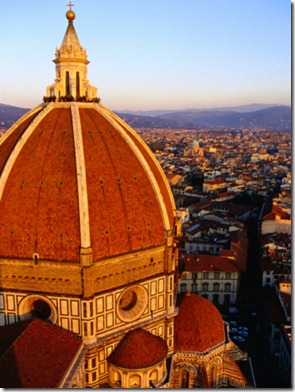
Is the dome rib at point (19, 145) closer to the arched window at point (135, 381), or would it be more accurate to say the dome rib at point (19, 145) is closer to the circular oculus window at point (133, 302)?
the circular oculus window at point (133, 302)

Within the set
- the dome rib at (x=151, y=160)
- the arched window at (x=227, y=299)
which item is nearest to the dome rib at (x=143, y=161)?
the dome rib at (x=151, y=160)

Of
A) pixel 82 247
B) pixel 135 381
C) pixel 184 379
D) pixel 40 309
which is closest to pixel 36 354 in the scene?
pixel 40 309

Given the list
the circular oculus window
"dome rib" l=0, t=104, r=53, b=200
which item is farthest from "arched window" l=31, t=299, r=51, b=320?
"dome rib" l=0, t=104, r=53, b=200

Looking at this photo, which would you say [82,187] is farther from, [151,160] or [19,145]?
[151,160]

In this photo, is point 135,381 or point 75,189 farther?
point 135,381

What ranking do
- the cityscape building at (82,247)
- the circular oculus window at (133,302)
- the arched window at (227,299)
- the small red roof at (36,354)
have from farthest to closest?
the arched window at (227,299) < the circular oculus window at (133,302) < the cityscape building at (82,247) < the small red roof at (36,354)

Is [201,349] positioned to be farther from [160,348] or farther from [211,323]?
[160,348]

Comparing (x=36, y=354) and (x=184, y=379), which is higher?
(x=36, y=354)

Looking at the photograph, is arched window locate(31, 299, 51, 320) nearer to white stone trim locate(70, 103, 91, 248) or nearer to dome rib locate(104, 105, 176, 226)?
white stone trim locate(70, 103, 91, 248)
